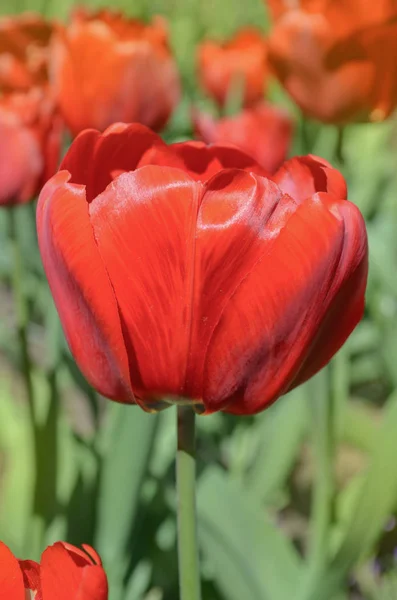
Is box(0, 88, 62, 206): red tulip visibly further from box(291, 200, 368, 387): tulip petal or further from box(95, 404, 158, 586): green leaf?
box(291, 200, 368, 387): tulip petal

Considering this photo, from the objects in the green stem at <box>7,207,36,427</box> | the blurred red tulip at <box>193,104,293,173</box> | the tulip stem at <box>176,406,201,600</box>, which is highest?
the tulip stem at <box>176,406,201,600</box>

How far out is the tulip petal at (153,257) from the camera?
14.9 inches

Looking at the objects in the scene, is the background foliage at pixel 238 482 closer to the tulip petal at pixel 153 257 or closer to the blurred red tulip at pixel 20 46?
the blurred red tulip at pixel 20 46

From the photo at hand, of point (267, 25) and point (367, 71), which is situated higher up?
point (367, 71)

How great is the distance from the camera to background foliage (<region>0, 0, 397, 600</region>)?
2.55 ft

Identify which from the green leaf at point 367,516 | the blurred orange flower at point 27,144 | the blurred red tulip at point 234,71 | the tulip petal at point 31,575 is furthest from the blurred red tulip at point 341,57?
the tulip petal at point 31,575

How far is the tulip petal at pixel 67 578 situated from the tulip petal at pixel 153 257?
102 mm

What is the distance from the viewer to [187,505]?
1.33ft

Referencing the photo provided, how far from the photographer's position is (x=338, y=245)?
0.38m

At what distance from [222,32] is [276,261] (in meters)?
2.19

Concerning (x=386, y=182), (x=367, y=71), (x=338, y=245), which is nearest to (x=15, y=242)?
(x=367, y=71)

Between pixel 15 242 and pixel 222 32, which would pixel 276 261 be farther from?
pixel 222 32

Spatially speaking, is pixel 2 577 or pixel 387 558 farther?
pixel 387 558

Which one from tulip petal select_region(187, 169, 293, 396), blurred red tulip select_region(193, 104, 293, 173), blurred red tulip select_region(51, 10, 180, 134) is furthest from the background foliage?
tulip petal select_region(187, 169, 293, 396)
